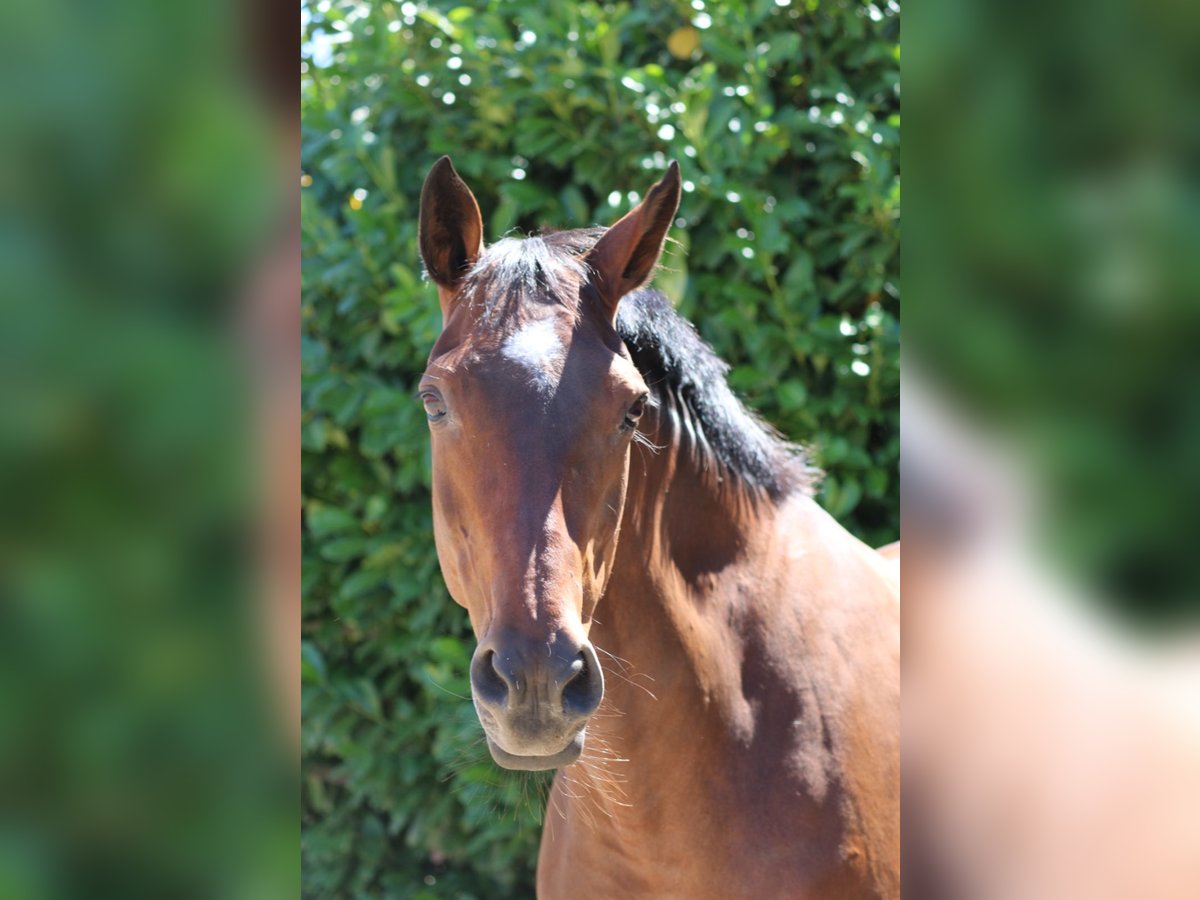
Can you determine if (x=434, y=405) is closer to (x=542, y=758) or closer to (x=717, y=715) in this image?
(x=542, y=758)

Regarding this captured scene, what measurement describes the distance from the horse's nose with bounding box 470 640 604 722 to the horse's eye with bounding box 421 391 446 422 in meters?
0.37

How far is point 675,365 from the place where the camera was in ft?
5.93

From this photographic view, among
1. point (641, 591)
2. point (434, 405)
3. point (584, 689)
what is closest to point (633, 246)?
point (434, 405)

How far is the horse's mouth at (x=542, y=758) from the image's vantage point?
1376 mm

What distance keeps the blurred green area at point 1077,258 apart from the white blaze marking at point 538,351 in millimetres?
1074

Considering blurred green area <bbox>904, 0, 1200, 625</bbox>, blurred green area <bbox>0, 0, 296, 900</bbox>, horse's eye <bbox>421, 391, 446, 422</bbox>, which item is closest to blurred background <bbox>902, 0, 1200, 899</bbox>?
blurred green area <bbox>904, 0, 1200, 625</bbox>

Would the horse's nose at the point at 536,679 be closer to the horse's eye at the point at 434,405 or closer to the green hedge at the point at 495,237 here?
the horse's eye at the point at 434,405

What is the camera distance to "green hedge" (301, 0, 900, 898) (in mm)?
2992

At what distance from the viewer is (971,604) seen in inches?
15.3

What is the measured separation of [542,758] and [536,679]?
0.13 meters

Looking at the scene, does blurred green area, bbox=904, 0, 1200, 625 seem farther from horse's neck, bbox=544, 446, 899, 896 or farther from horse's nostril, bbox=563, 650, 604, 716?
horse's neck, bbox=544, 446, 899, 896

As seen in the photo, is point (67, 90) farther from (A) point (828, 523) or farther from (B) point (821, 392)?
(B) point (821, 392)

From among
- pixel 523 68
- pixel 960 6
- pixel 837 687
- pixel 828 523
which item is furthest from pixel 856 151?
pixel 960 6

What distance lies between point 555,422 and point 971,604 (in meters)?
1.08
